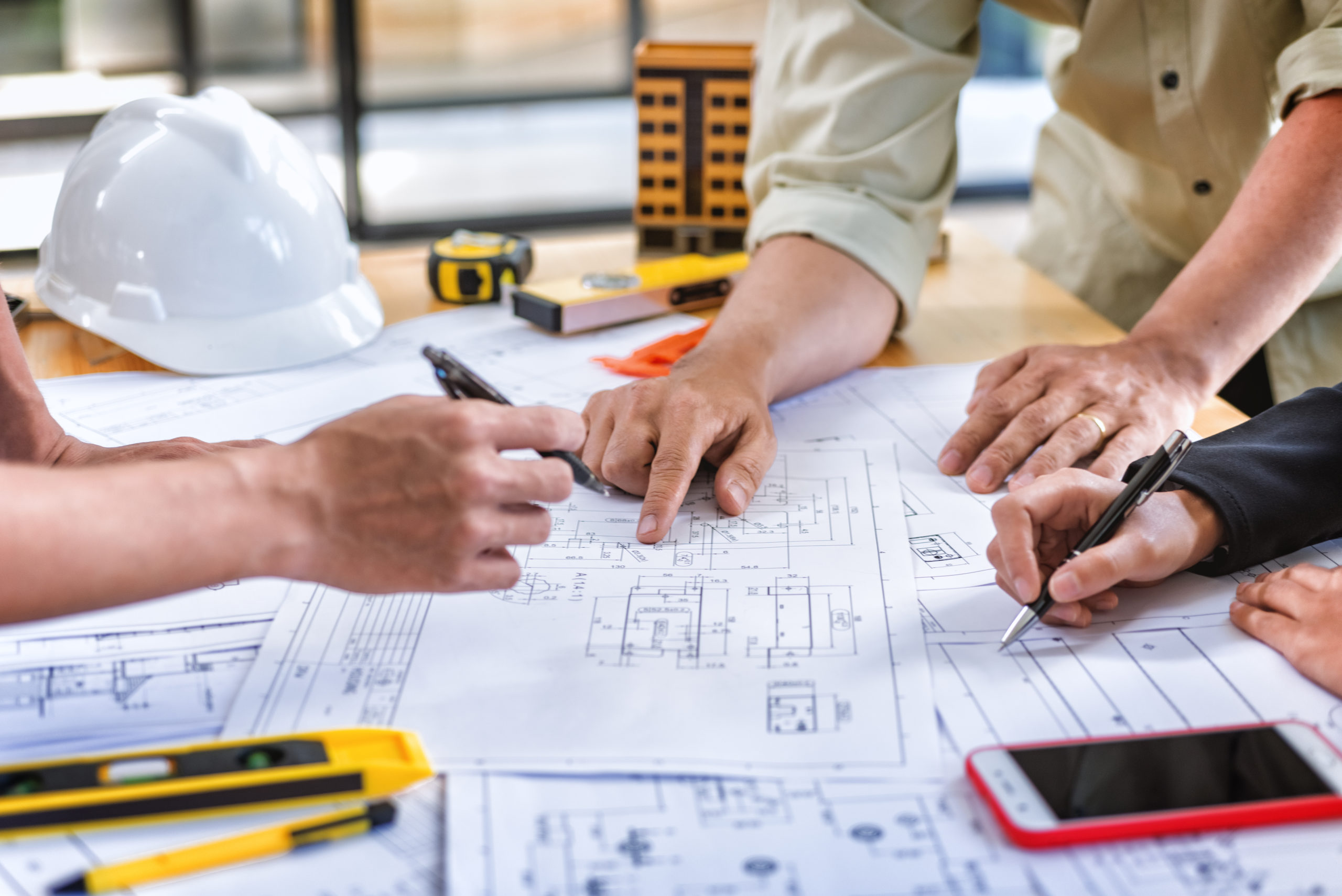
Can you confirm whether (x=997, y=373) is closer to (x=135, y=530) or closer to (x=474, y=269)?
(x=474, y=269)

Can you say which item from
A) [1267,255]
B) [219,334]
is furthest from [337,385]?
[1267,255]

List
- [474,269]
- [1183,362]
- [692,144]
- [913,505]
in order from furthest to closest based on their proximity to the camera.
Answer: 1. [692,144]
2. [474,269]
3. [1183,362]
4. [913,505]

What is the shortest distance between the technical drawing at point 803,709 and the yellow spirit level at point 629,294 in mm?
641

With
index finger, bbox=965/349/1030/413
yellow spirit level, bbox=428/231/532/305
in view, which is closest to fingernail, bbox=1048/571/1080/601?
index finger, bbox=965/349/1030/413

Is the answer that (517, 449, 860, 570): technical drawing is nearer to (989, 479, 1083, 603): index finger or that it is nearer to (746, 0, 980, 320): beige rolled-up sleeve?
(989, 479, 1083, 603): index finger

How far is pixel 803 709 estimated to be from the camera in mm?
580

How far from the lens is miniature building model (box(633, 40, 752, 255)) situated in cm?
133

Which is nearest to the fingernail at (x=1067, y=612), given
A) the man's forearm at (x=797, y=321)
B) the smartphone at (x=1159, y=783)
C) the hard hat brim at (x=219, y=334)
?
the smartphone at (x=1159, y=783)

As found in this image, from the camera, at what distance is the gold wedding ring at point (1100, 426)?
860 millimetres

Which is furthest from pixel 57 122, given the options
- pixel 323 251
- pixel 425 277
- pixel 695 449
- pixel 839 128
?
pixel 695 449

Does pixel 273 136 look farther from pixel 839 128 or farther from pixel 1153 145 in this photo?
pixel 1153 145

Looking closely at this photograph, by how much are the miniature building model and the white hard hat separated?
449mm

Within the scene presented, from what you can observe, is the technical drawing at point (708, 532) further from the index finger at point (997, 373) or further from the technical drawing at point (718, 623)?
the index finger at point (997, 373)

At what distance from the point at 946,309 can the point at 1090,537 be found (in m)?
0.63
